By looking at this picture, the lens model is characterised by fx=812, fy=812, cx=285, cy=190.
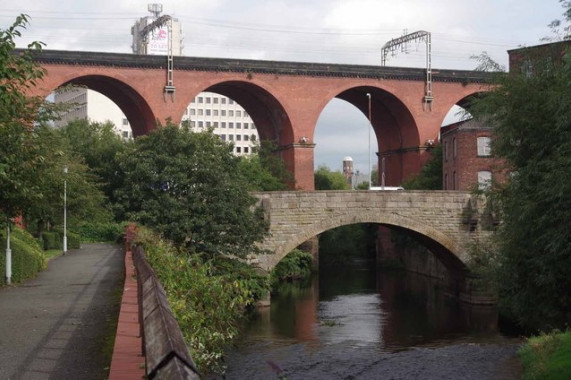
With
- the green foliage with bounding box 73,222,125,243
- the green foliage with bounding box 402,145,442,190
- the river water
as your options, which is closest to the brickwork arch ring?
the river water

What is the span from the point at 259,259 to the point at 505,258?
47.4 feet

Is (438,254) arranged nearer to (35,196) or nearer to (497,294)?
(497,294)

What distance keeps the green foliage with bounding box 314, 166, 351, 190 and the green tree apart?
169 ft

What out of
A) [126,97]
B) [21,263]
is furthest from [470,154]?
[21,263]

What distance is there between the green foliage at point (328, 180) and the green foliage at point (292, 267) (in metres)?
25.9

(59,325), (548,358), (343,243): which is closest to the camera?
(59,325)

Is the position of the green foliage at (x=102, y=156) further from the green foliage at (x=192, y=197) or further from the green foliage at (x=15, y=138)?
the green foliage at (x=15, y=138)

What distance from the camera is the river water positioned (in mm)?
21078

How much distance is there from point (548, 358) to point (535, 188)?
395 cm

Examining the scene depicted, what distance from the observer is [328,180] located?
246 ft

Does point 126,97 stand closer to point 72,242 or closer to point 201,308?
point 72,242

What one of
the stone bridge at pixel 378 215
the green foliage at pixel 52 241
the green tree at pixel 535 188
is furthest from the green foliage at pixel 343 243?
the green tree at pixel 535 188

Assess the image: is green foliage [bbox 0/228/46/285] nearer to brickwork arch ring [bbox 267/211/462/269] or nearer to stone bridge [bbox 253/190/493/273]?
stone bridge [bbox 253/190/493/273]

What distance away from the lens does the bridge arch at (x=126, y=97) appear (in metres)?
47.4
